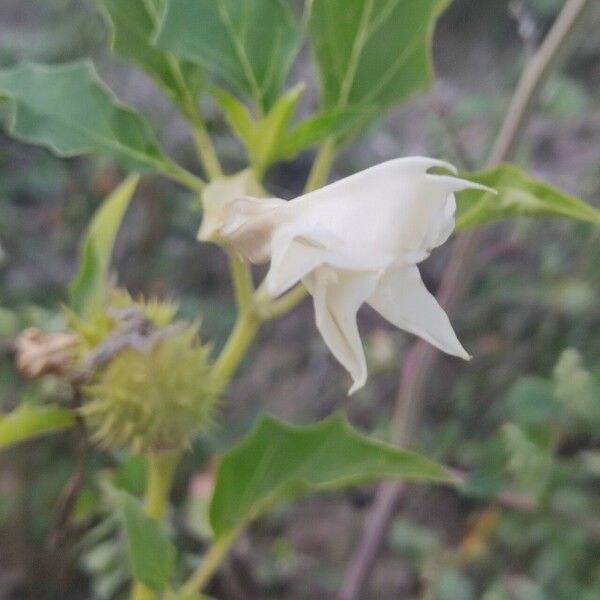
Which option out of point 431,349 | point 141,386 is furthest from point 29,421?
point 431,349

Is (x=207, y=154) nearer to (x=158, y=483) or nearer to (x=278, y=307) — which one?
(x=278, y=307)

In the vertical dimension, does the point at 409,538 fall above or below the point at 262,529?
above

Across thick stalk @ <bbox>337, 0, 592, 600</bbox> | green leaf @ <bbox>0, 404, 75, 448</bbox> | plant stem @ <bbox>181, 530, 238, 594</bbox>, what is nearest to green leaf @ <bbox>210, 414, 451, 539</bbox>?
plant stem @ <bbox>181, 530, 238, 594</bbox>

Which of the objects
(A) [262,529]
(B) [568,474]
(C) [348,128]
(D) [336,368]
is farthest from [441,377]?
(C) [348,128]

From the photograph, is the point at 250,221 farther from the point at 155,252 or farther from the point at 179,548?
the point at 155,252

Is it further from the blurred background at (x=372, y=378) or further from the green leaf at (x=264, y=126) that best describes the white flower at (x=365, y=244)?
the blurred background at (x=372, y=378)

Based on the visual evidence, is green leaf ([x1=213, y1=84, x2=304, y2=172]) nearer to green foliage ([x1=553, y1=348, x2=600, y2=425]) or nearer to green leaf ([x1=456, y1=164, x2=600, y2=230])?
green leaf ([x1=456, y1=164, x2=600, y2=230])

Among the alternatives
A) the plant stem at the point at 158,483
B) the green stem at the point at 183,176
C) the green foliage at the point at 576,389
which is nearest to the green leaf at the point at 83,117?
the green stem at the point at 183,176

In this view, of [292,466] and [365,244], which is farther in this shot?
[292,466]
